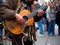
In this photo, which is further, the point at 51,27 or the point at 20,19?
the point at 51,27

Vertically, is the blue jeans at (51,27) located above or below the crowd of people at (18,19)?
below

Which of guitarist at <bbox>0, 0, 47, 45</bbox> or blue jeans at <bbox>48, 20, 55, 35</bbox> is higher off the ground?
guitarist at <bbox>0, 0, 47, 45</bbox>

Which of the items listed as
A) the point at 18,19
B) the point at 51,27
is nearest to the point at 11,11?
the point at 18,19

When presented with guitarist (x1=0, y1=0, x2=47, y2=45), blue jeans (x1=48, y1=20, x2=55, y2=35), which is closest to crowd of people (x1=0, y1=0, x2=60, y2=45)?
guitarist (x1=0, y1=0, x2=47, y2=45)

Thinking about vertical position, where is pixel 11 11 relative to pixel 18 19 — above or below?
above

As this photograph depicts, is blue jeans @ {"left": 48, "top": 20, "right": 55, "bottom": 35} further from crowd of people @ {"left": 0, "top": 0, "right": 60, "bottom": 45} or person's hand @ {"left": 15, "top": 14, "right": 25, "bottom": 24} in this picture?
person's hand @ {"left": 15, "top": 14, "right": 25, "bottom": 24}

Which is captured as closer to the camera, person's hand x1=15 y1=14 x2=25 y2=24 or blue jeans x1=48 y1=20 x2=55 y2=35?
person's hand x1=15 y1=14 x2=25 y2=24

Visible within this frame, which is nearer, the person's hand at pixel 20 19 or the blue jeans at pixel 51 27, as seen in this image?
the person's hand at pixel 20 19

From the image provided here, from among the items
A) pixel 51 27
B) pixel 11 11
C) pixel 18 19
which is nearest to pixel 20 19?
pixel 18 19

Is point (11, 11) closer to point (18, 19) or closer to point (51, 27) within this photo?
point (18, 19)

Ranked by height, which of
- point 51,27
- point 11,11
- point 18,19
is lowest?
point 51,27

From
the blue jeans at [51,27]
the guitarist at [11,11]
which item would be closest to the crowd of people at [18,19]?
the guitarist at [11,11]

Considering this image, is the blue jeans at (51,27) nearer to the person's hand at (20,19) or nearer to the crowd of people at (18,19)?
the crowd of people at (18,19)

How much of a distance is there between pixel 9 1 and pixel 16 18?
285 mm
